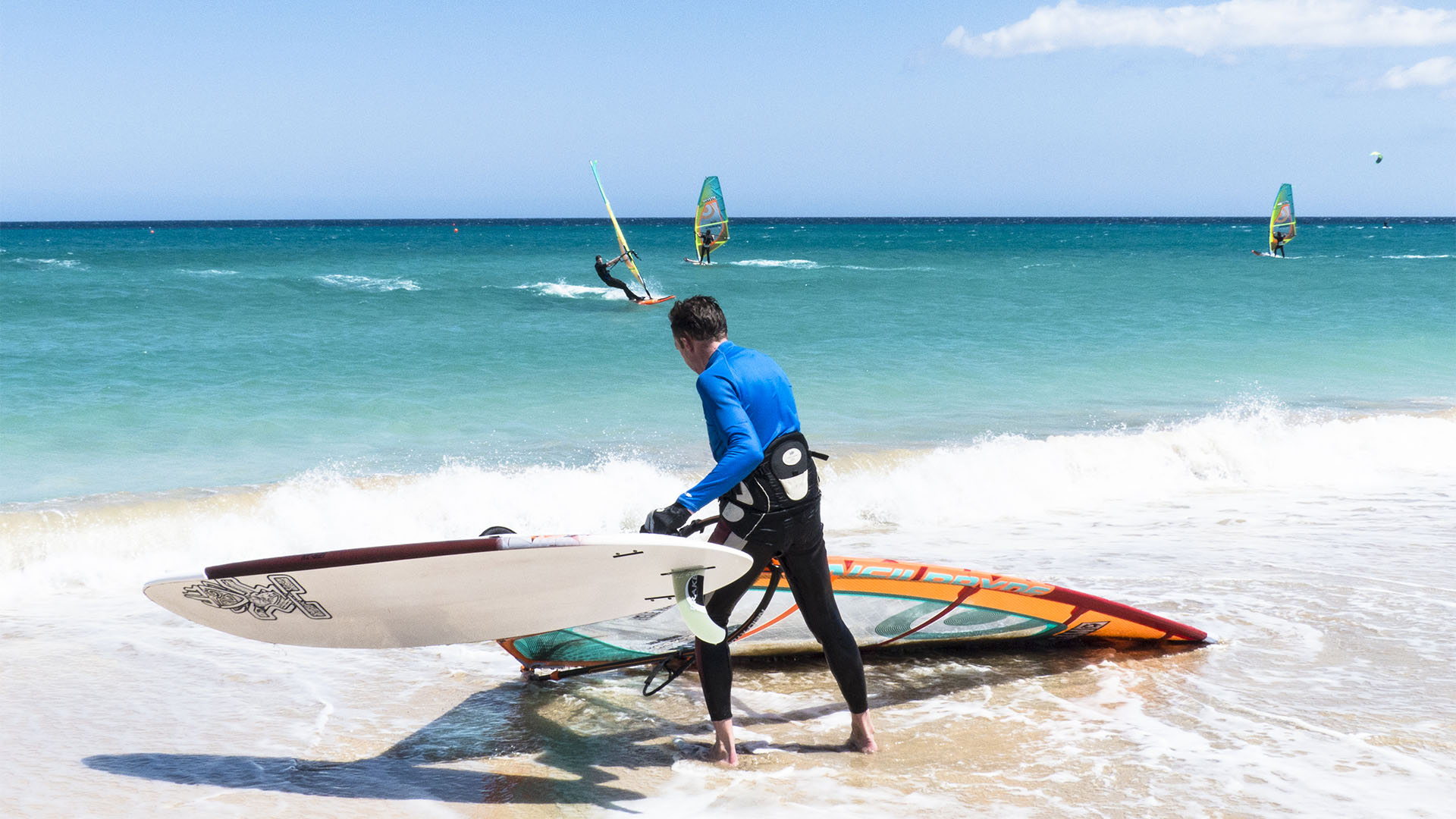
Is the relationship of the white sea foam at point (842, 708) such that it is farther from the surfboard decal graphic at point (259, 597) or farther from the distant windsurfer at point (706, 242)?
the distant windsurfer at point (706, 242)

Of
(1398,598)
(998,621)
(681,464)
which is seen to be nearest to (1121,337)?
(681,464)


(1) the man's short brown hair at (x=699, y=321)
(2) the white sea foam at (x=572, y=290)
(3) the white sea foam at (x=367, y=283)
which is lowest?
(2) the white sea foam at (x=572, y=290)

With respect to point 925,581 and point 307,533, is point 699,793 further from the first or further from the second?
point 307,533

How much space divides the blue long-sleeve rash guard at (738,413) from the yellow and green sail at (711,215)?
30.0 meters

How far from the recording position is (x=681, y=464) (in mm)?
9164

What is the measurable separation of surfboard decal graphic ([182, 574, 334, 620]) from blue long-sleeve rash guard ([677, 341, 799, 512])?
1137 mm

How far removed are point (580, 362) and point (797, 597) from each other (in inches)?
518

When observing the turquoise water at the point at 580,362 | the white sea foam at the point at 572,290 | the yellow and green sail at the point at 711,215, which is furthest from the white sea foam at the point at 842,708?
the yellow and green sail at the point at 711,215

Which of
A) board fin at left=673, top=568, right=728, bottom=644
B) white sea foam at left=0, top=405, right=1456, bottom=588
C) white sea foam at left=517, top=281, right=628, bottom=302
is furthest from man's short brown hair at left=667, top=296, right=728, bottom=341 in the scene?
white sea foam at left=517, top=281, right=628, bottom=302

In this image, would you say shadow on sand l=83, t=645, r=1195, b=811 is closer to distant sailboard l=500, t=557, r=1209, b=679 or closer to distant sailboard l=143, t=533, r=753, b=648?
distant sailboard l=500, t=557, r=1209, b=679

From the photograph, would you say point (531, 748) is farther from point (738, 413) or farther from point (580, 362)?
point (580, 362)

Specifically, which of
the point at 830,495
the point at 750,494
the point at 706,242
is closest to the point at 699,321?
the point at 750,494

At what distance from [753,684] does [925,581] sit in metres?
0.73

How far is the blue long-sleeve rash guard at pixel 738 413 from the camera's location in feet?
9.59
